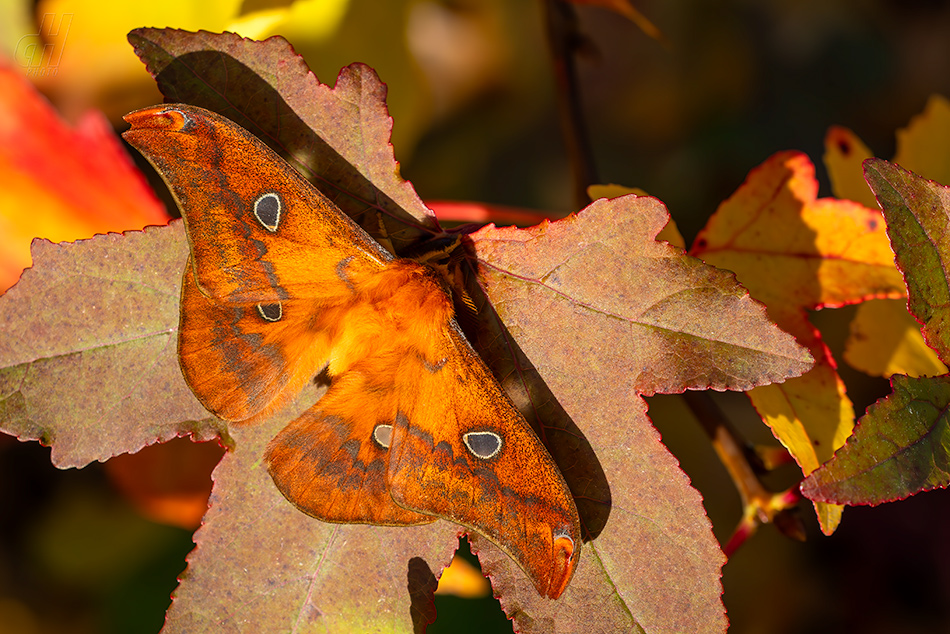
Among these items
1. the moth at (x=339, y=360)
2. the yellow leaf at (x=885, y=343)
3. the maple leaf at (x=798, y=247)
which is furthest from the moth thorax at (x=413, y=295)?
the yellow leaf at (x=885, y=343)

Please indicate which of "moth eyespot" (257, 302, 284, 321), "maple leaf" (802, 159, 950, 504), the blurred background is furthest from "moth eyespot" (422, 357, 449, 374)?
the blurred background

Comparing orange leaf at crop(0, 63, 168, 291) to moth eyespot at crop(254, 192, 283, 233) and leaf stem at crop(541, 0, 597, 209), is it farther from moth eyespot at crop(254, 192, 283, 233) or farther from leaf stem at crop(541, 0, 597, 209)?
leaf stem at crop(541, 0, 597, 209)

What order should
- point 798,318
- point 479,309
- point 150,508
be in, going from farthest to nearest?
1. point 150,508
2. point 798,318
3. point 479,309

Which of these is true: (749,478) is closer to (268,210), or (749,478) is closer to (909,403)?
(909,403)

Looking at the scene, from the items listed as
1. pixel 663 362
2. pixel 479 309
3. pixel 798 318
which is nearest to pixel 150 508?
pixel 479 309

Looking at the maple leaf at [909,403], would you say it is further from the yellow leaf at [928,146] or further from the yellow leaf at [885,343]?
the yellow leaf at [928,146]

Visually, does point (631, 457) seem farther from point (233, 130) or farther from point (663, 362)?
point (233, 130)

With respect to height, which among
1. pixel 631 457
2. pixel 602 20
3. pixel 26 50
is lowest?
pixel 631 457
